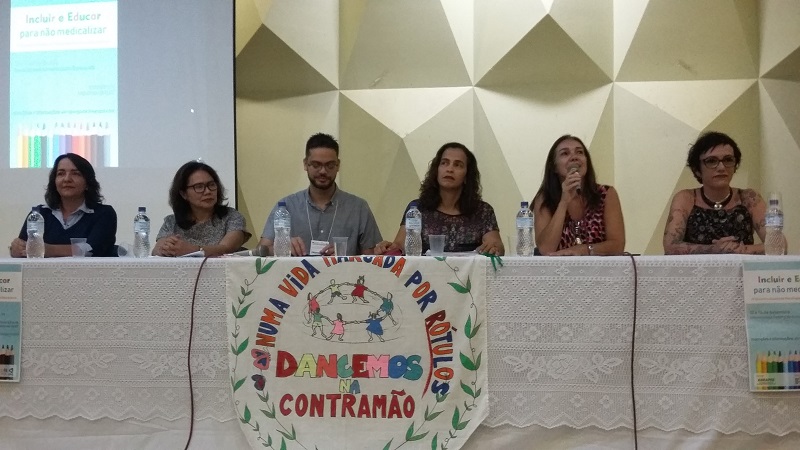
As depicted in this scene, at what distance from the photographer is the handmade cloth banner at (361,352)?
2111mm

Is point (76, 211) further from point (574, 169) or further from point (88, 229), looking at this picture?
point (574, 169)

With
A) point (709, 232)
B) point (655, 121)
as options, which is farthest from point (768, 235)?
point (655, 121)

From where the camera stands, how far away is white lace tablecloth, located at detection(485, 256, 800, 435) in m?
2.06

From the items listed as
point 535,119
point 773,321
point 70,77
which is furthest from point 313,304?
point 70,77

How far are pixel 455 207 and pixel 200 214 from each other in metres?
1.13

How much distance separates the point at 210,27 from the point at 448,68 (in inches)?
57.7

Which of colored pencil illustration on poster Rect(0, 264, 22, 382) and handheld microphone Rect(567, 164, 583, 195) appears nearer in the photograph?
colored pencil illustration on poster Rect(0, 264, 22, 382)

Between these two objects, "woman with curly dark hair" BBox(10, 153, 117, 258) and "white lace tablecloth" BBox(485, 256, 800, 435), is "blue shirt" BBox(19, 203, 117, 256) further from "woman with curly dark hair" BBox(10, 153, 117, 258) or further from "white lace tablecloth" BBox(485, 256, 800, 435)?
"white lace tablecloth" BBox(485, 256, 800, 435)

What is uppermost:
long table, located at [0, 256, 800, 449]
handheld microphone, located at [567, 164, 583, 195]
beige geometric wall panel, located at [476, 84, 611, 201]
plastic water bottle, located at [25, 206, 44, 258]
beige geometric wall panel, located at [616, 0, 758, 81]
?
beige geometric wall panel, located at [616, 0, 758, 81]

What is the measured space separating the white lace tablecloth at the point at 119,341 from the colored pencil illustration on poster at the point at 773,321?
1564mm

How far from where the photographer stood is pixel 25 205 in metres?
4.43

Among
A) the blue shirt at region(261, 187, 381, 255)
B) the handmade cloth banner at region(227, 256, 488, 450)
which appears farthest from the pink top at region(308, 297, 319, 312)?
the blue shirt at region(261, 187, 381, 255)

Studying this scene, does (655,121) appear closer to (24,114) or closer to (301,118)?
(301,118)

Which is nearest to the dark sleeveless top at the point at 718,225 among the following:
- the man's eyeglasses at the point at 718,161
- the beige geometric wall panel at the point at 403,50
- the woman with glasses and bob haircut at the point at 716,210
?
the woman with glasses and bob haircut at the point at 716,210
